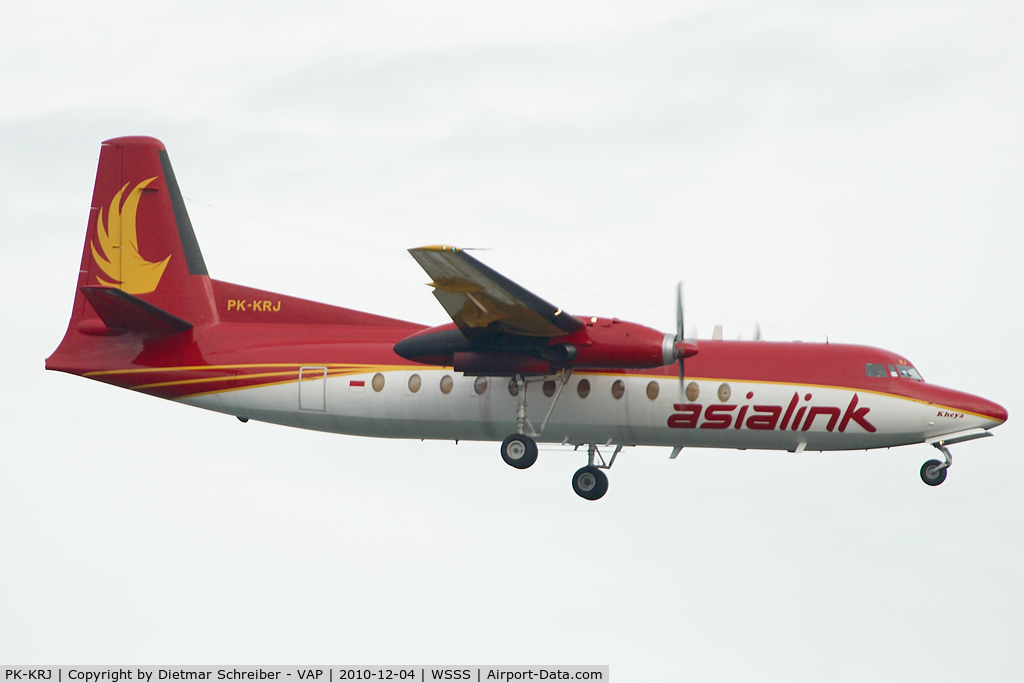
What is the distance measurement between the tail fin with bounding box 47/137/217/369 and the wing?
6817 millimetres

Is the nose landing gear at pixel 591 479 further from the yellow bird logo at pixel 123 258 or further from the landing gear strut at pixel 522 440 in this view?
the yellow bird logo at pixel 123 258

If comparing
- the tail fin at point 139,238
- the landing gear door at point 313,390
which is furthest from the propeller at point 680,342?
the tail fin at point 139,238

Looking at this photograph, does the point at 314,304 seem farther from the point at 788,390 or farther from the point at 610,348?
the point at 788,390

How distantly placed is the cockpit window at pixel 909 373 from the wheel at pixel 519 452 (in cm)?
764

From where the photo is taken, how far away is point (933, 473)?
75.3 ft

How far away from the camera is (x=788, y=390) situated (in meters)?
22.7

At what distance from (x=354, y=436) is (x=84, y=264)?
7509 millimetres

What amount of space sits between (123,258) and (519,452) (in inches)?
412

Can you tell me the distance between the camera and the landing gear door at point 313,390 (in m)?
23.8

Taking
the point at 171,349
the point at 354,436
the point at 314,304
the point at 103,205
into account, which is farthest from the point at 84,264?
the point at 354,436

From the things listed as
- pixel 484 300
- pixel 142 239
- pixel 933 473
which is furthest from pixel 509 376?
pixel 142 239

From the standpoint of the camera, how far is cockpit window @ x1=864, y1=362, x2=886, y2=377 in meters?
23.1

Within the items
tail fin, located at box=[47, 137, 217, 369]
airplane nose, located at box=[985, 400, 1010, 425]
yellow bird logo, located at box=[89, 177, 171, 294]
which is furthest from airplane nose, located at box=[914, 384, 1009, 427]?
yellow bird logo, located at box=[89, 177, 171, 294]

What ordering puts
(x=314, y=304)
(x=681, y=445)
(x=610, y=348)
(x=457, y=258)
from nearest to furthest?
(x=457, y=258) → (x=610, y=348) → (x=681, y=445) → (x=314, y=304)
